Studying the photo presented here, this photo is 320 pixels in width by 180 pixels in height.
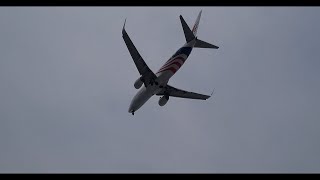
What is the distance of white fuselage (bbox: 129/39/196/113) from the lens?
2126 inches

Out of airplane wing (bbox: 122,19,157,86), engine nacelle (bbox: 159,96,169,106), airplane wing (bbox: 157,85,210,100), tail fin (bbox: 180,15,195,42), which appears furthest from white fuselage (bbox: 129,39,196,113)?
engine nacelle (bbox: 159,96,169,106)

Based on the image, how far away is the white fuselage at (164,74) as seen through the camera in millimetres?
54000

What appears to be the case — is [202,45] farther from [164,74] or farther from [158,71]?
[164,74]

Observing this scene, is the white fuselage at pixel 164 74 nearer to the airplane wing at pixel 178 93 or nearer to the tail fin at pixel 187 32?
the tail fin at pixel 187 32

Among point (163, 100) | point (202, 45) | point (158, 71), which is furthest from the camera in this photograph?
point (163, 100)

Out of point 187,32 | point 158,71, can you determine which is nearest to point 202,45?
point 187,32

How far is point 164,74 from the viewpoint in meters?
53.9

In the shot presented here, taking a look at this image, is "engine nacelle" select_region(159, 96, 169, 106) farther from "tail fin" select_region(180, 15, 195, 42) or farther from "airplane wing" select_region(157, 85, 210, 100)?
"tail fin" select_region(180, 15, 195, 42)

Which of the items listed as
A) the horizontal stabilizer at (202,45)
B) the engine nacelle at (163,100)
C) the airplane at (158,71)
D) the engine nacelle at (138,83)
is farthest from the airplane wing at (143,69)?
the horizontal stabilizer at (202,45)
